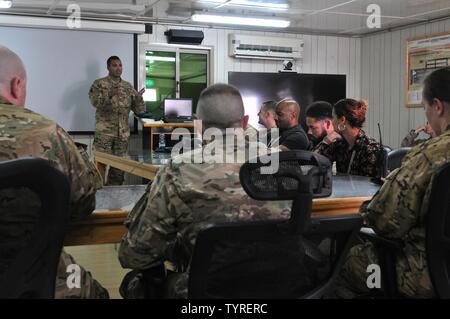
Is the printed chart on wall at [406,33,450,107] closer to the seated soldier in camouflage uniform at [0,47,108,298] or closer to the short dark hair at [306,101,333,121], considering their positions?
the short dark hair at [306,101,333,121]

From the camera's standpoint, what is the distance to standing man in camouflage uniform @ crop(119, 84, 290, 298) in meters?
1.27

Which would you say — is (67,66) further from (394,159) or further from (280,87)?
(394,159)

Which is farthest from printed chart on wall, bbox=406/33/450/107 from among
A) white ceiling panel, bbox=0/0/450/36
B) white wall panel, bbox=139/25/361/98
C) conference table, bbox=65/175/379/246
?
conference table, bbox=65/175/379/246

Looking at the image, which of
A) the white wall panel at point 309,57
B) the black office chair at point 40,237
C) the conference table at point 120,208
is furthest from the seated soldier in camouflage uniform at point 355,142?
the white wall panel at point 309,57

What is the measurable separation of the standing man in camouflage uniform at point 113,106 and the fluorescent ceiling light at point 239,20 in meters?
1.29

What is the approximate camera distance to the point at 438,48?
6.77 m

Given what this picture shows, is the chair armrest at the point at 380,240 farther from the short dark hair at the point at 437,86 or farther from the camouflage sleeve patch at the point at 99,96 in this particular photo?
the camouflage sleeve patch at the point at 99,96

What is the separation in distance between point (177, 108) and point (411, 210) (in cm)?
543

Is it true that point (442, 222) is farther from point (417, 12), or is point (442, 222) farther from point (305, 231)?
point (417, 12)

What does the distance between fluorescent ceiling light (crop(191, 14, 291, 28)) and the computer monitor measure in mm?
1134

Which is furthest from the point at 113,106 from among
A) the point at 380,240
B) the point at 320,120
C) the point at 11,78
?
the point at 380,240

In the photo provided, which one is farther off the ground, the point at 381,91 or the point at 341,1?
the point at 341,1
